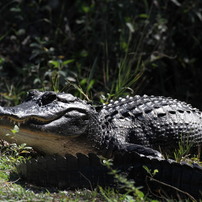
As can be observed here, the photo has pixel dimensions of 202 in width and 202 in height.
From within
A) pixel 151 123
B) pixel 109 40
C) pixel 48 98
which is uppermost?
pixel 48 98

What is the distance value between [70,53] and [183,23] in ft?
6.62

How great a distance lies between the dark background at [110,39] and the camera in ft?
21.6

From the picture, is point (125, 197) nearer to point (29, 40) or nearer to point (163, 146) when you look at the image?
point (163, 146)

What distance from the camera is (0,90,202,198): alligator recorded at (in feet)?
9.16

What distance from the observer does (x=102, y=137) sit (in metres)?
3.64

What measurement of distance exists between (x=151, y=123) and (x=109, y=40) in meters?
3.00

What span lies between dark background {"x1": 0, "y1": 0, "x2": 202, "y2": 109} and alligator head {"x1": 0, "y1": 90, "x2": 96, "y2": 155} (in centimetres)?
276

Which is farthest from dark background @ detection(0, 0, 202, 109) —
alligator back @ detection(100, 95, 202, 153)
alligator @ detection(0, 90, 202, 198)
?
alligator @ detection(0, 90, 202, 198)

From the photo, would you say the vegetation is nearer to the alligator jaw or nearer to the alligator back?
the alligator back

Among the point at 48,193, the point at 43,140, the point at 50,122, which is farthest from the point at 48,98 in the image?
the point at 48,193

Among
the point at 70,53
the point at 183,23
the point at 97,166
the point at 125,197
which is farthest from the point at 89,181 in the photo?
the point at 183,23

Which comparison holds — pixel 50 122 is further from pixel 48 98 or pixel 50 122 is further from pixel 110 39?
pixel 110 39

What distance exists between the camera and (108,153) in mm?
3627

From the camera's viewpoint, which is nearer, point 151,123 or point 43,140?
point 43,140
